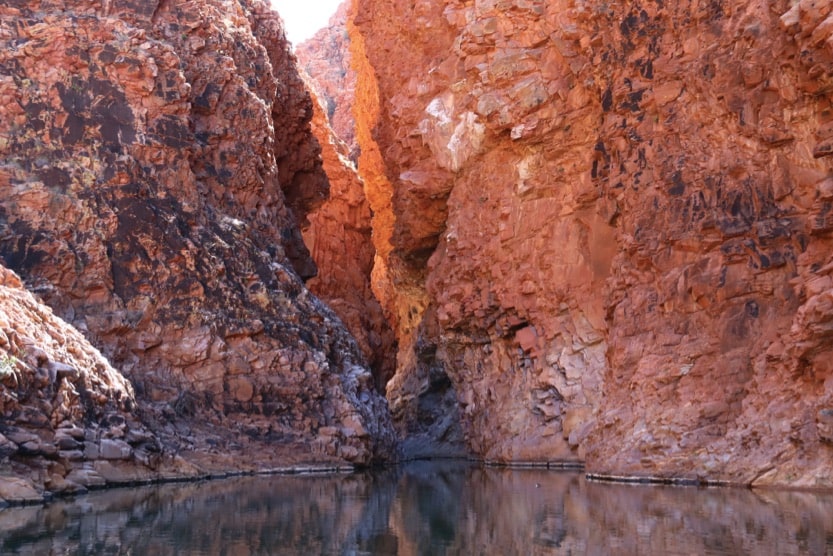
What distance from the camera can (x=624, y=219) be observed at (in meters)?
32.8

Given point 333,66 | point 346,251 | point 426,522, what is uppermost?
point 333,66

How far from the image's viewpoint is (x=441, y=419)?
5425cm

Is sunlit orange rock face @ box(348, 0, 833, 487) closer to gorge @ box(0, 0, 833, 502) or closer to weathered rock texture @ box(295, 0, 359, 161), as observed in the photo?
gorge @ box(0, 0, 833, 502)

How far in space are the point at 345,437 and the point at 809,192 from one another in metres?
17.4

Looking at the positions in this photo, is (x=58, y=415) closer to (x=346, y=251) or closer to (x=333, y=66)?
(x=346, y=251)

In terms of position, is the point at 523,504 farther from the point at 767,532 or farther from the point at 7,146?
the point at 7,146

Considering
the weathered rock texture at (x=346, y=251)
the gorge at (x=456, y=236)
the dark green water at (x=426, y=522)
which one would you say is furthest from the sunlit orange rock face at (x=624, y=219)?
the weathered rock texture at (x=346, y=251)

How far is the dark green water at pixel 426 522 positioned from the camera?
1256cm

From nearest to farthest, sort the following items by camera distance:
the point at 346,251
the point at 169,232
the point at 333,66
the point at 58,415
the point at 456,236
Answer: the point at 58,415 → the point at 169,232 → the point at 456,236 → the point at 346,251 → the point at 333,66

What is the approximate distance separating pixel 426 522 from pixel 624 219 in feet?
61.0

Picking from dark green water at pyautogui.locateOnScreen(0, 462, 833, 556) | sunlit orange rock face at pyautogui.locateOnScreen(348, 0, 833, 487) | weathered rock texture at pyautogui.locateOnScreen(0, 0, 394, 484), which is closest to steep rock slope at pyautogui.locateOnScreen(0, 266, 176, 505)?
dark green water at pyautogui.locateOnScreen(0, 462, 833, 556)

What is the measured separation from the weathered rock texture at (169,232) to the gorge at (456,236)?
0.33 ft

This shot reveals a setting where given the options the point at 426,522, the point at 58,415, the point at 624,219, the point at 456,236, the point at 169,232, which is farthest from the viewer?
the point at 456,236

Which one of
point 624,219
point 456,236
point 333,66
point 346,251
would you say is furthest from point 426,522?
point 333,66
